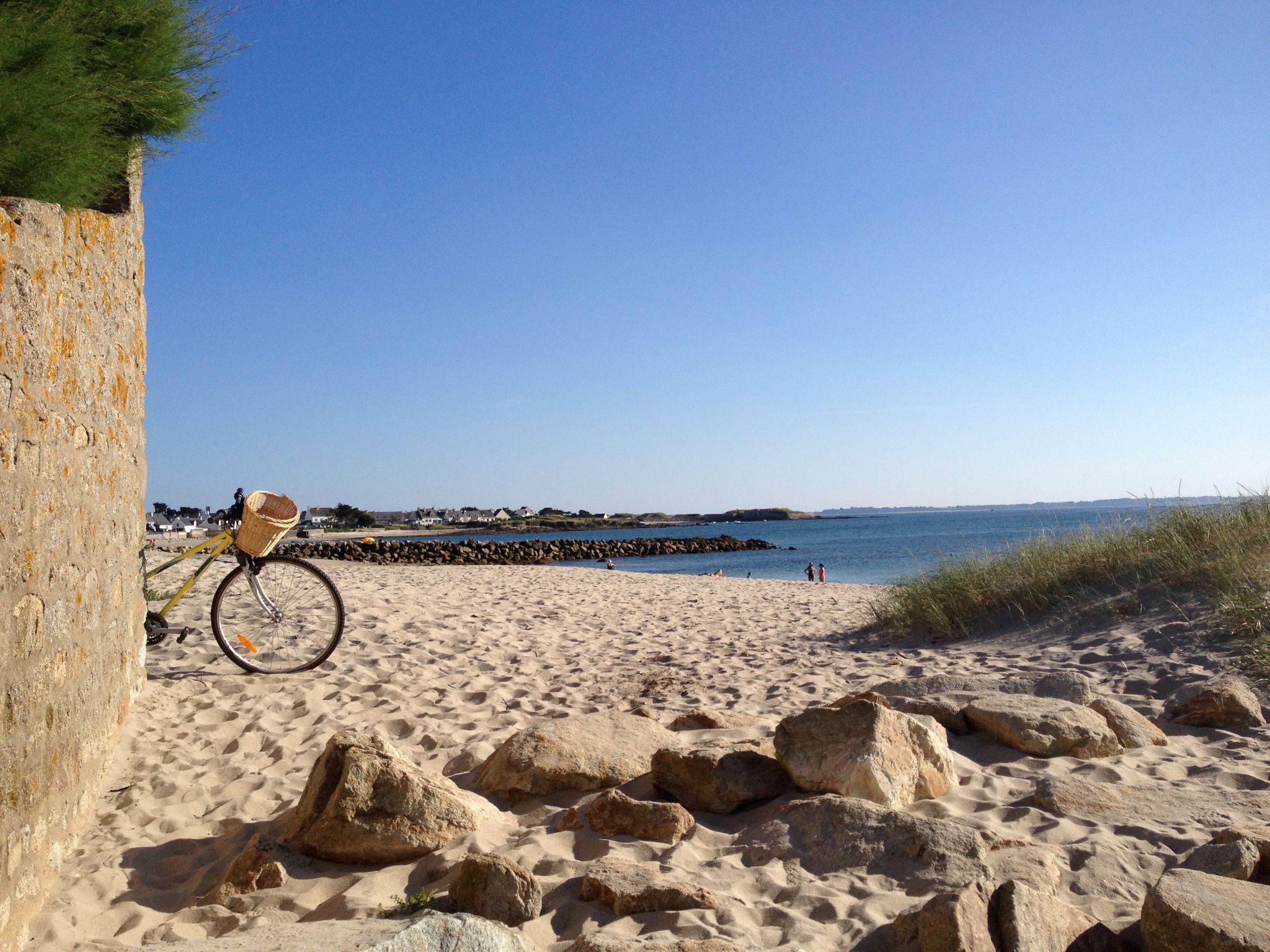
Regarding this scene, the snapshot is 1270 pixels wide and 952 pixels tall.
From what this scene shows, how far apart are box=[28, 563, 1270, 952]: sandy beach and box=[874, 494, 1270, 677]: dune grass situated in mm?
499

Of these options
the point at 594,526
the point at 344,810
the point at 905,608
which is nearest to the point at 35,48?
the point at 344,810

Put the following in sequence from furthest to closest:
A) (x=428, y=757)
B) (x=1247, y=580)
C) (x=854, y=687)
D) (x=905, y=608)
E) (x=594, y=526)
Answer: (x=594, y=526) → (x=905, y=608) → (x=1247, y=580) → (x=854, y=687) → (x=428, y=757)

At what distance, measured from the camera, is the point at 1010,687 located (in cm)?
534

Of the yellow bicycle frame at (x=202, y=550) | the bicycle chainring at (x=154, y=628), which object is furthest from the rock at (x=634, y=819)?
the yellow bicycle frame at (x=202, y=550)

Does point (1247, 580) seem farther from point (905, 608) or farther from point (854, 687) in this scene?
point (854, 687)

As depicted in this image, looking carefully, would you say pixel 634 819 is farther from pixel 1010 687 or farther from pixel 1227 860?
pixel 1010 687

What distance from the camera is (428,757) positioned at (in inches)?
177

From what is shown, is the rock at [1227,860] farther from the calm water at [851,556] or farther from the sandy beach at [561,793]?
the calm water at [851,556]

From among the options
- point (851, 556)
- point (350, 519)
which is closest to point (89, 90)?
point (851, 556)

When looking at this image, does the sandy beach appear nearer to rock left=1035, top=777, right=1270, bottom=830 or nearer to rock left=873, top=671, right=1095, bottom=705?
rock left=1035, top=777, right=1270, bottom=830

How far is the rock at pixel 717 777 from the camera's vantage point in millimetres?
3451

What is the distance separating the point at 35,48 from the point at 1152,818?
5402mm

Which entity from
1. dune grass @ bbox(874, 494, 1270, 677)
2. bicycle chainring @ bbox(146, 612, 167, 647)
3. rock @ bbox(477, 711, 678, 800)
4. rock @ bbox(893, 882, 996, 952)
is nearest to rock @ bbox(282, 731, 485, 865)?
rock @ bbox(477, 711, 678, 800)

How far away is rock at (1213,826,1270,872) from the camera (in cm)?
272
